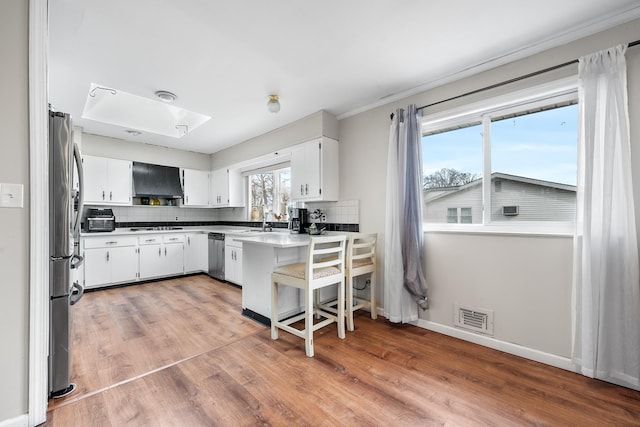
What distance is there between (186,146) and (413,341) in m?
4.65

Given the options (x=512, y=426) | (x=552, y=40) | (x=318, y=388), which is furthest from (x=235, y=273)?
(x=552, y=40)

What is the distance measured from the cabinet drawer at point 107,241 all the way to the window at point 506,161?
429cm

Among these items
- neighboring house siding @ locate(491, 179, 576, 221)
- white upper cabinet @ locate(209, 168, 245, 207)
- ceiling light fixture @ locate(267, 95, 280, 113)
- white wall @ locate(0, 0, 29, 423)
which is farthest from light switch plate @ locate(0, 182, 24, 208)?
white upper cabinet @ locate(209, 168, 245, 207)

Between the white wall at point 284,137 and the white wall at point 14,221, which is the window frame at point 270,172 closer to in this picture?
the white wall at point 284,137

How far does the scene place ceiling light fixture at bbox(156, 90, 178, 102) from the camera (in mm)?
2772

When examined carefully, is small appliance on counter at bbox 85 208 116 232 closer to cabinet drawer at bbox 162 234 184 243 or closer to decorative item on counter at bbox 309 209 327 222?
cabinet drawer at bbox 162 234 184 243

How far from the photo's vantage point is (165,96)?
112 inches

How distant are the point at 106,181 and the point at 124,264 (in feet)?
4.38

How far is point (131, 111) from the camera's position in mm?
3785

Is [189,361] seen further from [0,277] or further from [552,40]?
[552,40]

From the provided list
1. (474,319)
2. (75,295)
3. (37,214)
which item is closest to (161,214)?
(75,295)

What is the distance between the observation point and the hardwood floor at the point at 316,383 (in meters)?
1.51

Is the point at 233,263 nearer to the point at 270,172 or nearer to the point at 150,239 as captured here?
the point at 150,239

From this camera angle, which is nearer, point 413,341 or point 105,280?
point 413,341
